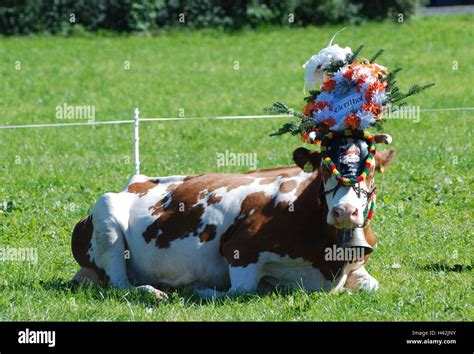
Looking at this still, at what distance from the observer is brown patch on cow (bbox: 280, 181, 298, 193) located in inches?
371

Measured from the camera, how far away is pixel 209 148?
1958 cm

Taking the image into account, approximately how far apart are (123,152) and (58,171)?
2.70 m

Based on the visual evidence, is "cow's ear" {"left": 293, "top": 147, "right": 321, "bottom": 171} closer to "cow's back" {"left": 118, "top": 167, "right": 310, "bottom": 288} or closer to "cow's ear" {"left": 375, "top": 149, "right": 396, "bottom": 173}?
"cow's back" {"left": 118, "top": 167, "right": 310, "bottom": 288}

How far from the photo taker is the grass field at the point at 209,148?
8836mm

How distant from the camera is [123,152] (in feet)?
62.8

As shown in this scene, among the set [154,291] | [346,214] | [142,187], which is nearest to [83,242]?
[142,187]

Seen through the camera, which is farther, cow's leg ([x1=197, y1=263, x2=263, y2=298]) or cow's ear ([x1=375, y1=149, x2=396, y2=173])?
cow's leg ([x1=197, y1=263, x2=263, y2=298])

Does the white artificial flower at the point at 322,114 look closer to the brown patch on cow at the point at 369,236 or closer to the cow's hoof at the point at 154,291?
the brown patch on cow at the point at 369,236

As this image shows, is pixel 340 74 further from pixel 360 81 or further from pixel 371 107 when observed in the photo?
pixel 371 107

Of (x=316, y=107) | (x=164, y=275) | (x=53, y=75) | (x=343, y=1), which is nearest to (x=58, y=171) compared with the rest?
(x=164, y=275)

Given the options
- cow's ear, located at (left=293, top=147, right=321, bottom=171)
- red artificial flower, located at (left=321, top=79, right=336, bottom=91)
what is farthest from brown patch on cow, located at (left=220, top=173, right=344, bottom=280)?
red artificial flower, located at (left=321, top=79, right=336, bottom=91)

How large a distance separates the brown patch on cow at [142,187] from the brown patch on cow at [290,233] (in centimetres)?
130

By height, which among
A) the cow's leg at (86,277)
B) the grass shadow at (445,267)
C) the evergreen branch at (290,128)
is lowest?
the cow's leg at (86,277)

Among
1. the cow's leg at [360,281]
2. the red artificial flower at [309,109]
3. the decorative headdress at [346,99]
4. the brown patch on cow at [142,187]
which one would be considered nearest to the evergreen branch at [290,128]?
the decorative headdress at [346,99]
